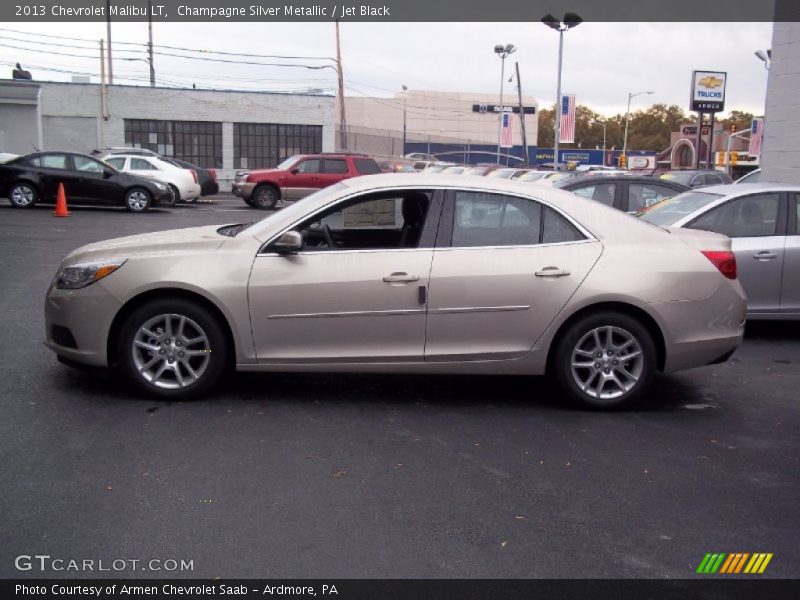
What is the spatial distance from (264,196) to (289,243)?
21.7 metres

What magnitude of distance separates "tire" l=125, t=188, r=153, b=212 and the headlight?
17.3 metres

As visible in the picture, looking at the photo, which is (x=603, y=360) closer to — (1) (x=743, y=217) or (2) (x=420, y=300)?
(2) (x=420, y=300)

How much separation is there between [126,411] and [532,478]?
2.75 meters

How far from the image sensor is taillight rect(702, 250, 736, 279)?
19.9 ft

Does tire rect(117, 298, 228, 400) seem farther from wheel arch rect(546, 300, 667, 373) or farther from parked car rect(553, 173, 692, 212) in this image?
parked car rect(553, 173, 692, 212)

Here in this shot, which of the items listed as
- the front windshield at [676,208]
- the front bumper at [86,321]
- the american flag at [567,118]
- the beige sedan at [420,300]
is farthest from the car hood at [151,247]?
the american flag at [567,118]

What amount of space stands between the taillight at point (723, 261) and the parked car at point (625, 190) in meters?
5.52

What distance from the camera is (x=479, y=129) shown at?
9431 cm

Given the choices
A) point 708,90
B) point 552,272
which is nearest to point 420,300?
point 552,272

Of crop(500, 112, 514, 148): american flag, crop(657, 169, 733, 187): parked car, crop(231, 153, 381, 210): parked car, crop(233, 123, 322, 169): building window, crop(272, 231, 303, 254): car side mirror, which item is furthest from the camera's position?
crop(500, 112, 514, 148): american flag

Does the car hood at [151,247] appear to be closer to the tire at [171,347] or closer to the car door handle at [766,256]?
the tire at [171,347]

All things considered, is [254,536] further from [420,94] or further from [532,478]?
[420,94]

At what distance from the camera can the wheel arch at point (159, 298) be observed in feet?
18.8

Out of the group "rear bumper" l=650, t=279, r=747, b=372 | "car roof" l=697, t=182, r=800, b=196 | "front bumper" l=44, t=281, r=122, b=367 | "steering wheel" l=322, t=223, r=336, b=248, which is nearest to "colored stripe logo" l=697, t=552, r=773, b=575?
"rear bumper" l=650, t=279, r=747, b=372
